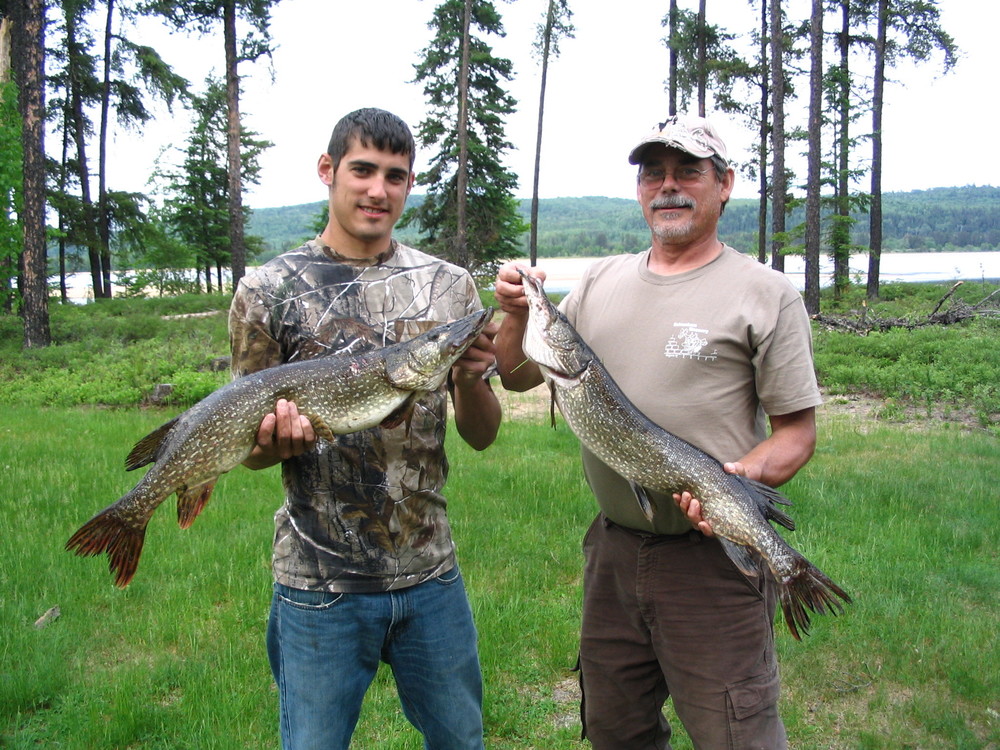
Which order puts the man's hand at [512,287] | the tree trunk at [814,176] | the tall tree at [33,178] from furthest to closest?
the tree trunk at [814,176] < the tall tree at [33,178] < the man's hand at [512,287]

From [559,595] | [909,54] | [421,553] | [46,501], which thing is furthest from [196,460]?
[909,54]

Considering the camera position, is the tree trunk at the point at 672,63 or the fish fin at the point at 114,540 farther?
the tree trunk at the point at 672,63

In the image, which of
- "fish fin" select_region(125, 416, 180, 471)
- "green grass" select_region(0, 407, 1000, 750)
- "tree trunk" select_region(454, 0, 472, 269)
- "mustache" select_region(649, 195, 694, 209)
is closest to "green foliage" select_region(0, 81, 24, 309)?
"green grass" select_region(0, 407, 1000, 750)

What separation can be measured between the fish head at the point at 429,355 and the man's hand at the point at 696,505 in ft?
3.50

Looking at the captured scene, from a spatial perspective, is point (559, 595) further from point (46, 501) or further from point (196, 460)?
point (46, 501)

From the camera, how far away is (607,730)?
11.3 ft

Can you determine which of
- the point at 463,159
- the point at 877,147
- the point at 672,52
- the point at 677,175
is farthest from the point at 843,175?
the point at 677,175

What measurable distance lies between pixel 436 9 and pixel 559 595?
34686 mm

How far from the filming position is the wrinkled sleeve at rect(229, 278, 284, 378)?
2934mm

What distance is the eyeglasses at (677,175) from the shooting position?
3.36 m

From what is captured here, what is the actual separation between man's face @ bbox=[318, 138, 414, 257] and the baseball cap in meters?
1.09

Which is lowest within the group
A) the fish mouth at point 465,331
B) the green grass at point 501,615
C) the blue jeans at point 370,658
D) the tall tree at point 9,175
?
the green grass at point 501,615

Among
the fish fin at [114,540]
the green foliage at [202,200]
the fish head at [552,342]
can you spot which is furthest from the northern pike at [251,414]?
the green foliage at [202,200]

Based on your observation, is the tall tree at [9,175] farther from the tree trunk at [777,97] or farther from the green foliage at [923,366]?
the tree trunk at [777,97]
